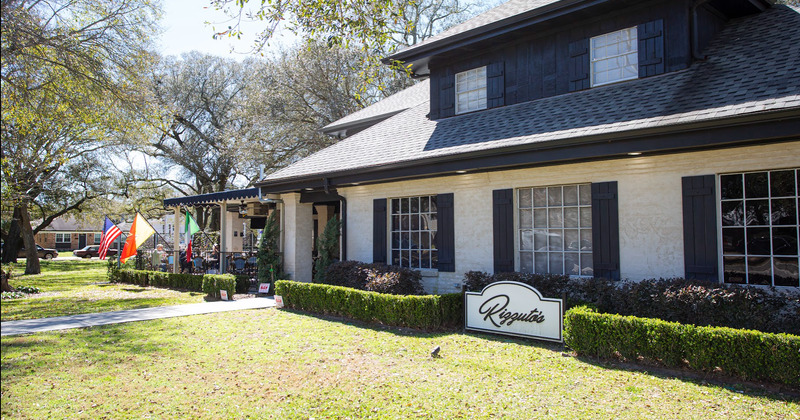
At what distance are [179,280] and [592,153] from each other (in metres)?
14.0

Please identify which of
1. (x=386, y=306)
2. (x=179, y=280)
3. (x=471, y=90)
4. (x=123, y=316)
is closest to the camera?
(x=386, y=306)

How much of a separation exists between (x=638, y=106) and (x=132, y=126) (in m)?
12.3

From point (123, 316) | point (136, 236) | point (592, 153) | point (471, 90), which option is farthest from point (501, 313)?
point (136, 236)

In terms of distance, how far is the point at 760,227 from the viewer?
7512 mm

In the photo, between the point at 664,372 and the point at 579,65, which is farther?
the point at 579,65

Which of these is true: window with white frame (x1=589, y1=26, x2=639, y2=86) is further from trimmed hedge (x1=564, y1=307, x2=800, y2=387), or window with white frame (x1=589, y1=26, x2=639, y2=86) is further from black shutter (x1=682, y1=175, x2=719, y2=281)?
trimmed hedge (x1=564, y1=307, x2=800, y2=387)

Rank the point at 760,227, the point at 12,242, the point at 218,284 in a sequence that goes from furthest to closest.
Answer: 1. the point at 12,242
2. the point at 218,284
3. the point at 760,227

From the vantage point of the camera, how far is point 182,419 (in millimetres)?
4938

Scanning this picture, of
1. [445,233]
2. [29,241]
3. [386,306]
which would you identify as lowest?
[386,306]

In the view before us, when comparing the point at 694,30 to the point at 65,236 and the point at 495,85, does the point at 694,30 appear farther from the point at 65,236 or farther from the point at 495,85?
the point at 65,236

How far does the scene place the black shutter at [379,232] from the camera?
496 inches

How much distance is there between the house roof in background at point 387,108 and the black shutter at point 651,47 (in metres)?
7.73

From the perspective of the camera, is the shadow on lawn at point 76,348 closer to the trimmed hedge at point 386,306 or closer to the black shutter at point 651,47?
the trimmed hedge at point 386,306

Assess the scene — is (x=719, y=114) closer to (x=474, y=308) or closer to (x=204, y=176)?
(x=474, y=308)
